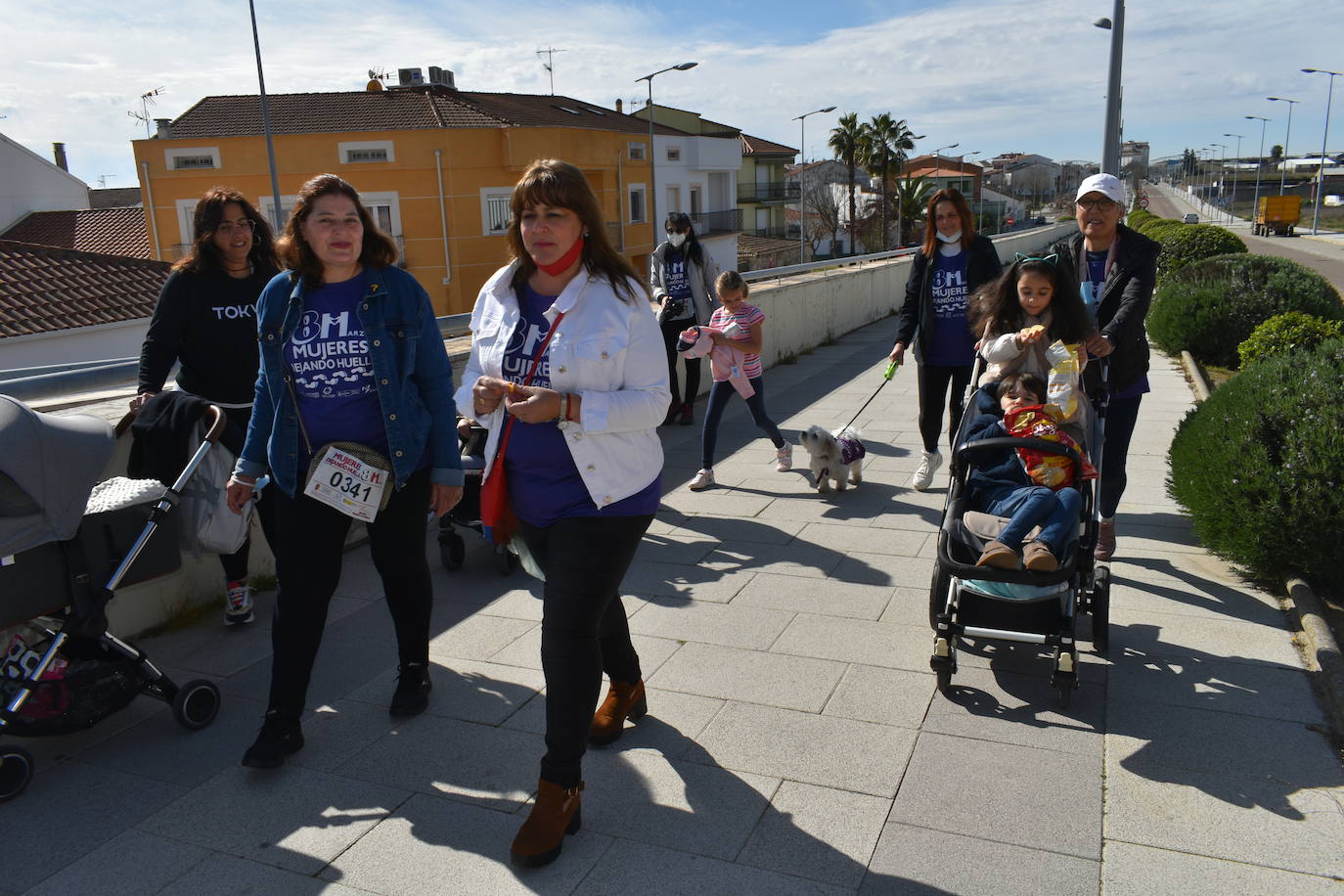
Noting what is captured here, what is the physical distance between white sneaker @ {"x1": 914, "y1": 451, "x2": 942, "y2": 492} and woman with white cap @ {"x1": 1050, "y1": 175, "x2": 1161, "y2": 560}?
1612 mm

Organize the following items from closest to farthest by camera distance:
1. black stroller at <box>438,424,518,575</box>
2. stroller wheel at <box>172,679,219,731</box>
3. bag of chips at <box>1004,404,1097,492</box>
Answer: stroller wheel at <box>172,679,219,731</box> < bag of chips at <box>1004,404,1097,492</box> < black stroller at <box>438,424,518,575</box>

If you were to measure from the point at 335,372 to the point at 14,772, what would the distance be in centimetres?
171

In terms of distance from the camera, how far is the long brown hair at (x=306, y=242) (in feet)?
11.0

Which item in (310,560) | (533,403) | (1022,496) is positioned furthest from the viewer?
(1022,496)

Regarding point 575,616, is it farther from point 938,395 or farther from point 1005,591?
point 938,395

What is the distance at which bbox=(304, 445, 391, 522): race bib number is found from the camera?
130 inches

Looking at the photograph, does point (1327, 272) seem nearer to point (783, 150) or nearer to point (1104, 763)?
point (1104, 763)

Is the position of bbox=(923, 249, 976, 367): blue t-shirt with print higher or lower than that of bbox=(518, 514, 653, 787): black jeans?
higher

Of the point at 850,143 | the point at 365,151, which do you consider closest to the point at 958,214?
the point at 365,151

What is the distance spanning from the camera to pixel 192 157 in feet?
121

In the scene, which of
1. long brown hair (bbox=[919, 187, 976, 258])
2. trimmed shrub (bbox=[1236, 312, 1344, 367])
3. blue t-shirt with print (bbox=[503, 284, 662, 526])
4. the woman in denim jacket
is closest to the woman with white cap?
long brown hair (bbox=[919, 187, 976, 258])

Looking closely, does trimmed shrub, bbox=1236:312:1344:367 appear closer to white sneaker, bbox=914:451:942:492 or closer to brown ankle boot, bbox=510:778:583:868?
white sneaker, bbox=914:451:942:492

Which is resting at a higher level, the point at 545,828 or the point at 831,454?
the point at 831,454

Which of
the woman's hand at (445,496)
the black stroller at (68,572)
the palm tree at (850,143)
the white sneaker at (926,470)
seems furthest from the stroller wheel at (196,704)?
the palm tree at (850,143)
